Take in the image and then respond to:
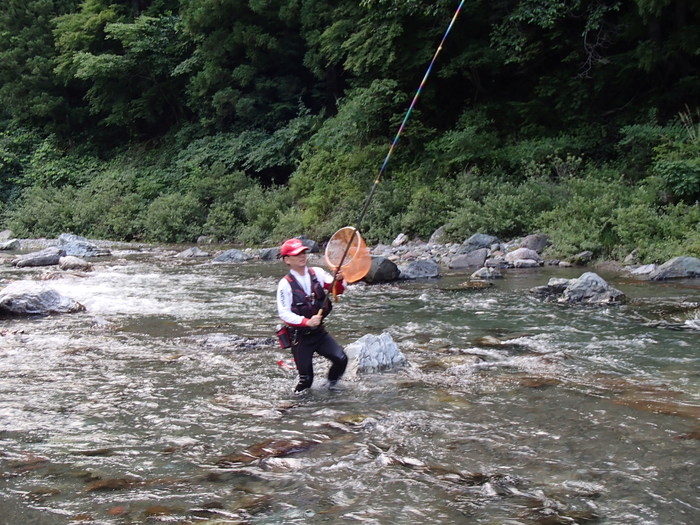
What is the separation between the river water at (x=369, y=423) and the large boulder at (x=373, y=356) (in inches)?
5.6

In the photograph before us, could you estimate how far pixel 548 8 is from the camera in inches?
667

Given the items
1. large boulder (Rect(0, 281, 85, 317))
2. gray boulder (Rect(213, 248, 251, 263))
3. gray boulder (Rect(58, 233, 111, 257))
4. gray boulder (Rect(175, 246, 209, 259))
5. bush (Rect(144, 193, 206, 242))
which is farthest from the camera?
bush (Rect(144, 193, 206, 242))

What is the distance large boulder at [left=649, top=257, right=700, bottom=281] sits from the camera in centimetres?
1092

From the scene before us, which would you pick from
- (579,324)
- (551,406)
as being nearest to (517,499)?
(551,406)

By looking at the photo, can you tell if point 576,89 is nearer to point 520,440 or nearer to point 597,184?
point 597,184

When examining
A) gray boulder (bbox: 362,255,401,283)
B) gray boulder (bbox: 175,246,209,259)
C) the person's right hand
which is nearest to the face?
the person's right hand

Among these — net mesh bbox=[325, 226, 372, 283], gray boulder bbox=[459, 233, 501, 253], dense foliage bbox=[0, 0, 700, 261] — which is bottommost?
gray boulder bbox=[459, 233, 501, 253]

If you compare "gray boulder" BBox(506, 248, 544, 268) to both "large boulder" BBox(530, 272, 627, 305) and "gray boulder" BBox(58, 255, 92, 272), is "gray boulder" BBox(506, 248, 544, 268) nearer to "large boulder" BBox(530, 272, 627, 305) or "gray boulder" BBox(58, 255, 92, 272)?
"large boulder" BBox(530, 272, 627, 305)

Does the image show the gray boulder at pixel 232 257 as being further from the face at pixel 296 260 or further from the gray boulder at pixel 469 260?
the face at pixel 296 260

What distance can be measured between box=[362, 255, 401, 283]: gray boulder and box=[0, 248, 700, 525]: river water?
10.6ft

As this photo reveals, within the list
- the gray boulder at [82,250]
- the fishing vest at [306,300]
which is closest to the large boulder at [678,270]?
the fishing vest at [306,300]

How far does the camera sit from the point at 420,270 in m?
12.7

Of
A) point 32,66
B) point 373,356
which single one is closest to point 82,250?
point 373,356

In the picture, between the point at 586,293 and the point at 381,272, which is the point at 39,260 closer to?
the point at 381,272
